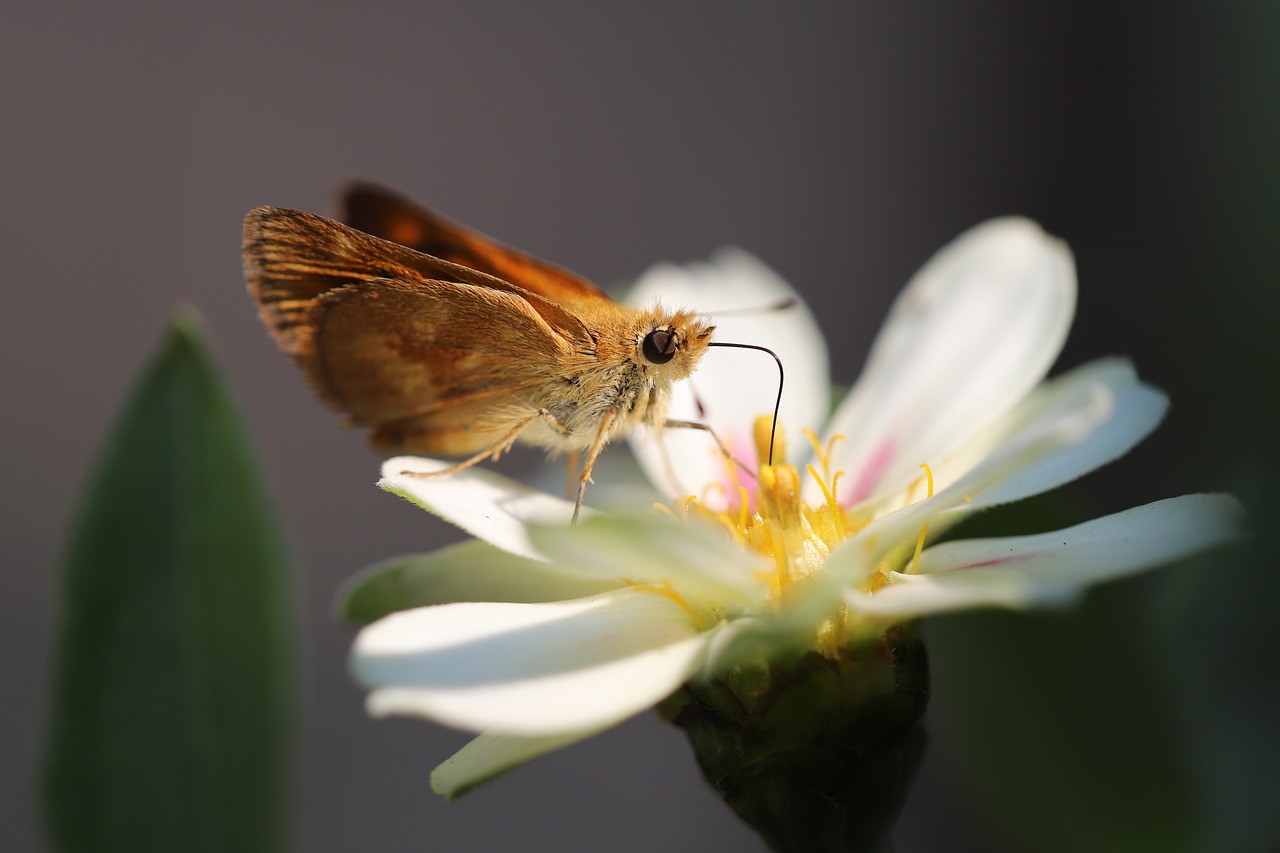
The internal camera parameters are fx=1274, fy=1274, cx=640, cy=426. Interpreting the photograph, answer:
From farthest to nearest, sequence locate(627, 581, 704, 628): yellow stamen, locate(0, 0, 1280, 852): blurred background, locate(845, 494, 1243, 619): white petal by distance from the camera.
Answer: locate(0, 0, 1280, 852): blurred background < locate(627, 581, 704, 628): yellow stamen < locate(845, 494, 1243, 619): white petal

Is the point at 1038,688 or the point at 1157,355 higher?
the point at 1157,355

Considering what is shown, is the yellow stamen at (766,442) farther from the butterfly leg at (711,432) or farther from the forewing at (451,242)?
the forewing at (451,242)

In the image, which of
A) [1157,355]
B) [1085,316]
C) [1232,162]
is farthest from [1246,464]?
[1085,316]

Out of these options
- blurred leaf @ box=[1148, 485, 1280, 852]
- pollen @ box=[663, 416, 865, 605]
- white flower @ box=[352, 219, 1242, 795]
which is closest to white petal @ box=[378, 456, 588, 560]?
white flower @ box=[352, 219, 1242, 795]

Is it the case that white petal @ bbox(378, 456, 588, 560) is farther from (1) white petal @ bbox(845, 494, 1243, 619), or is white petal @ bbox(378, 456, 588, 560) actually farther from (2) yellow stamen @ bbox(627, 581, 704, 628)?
(1) white petal @ bbox(845, 494, 1243, 619)

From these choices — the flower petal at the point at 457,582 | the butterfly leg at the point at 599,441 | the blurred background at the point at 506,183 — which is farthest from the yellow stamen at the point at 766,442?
the blurred background at the point at 506,183

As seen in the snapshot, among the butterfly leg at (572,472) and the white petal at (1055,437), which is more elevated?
the butterfly leg at (572,472)

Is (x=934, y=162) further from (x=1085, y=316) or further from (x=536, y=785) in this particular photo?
(x=536, y=785)
